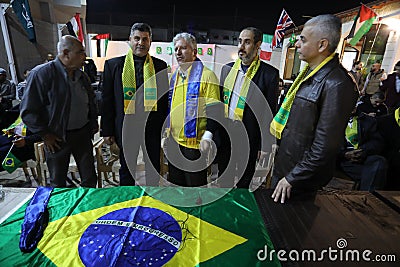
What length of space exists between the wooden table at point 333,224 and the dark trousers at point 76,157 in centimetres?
147

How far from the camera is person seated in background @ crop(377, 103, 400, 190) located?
2.30 meters

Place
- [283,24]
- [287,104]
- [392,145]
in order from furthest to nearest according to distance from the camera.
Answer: [283,24], [392,145], [287,104]

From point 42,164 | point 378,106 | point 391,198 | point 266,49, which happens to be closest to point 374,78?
point 266,49

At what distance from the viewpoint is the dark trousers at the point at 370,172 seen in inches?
86.9

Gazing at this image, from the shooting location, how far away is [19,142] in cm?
225

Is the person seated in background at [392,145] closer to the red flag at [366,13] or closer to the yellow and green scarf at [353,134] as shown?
the yellow and green scarf at [353,134]

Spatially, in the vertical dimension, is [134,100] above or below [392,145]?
above

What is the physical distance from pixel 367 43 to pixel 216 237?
7.19 meters

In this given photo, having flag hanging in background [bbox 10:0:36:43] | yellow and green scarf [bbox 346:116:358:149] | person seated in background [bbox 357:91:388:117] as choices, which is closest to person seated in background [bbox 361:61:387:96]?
person seated in background [bbox 357:91:388:117]

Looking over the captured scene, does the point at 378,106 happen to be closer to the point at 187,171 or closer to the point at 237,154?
the point at 237,154

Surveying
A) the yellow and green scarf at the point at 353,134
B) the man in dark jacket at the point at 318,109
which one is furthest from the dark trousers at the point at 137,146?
the yellow and green scarf at the point at 353,134

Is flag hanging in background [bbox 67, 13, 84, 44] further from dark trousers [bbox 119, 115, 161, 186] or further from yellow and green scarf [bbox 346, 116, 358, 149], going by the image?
yellow and green scarf [bbox 346, 116, 358, 149]

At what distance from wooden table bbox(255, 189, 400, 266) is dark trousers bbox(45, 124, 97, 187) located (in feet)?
4.83

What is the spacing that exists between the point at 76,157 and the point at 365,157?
8.45ft
